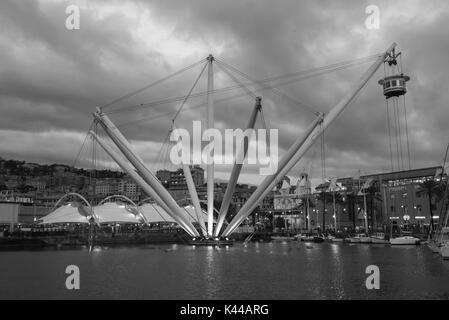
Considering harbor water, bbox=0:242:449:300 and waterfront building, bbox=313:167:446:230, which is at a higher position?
waterfront building, bbox=313:167:446:230

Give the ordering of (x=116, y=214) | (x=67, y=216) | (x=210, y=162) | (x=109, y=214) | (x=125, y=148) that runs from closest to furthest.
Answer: (x=125, y=148)
(x=210, y=162)
(x=67, y=216)
(x=109, y=214)
(x=116, y=214)

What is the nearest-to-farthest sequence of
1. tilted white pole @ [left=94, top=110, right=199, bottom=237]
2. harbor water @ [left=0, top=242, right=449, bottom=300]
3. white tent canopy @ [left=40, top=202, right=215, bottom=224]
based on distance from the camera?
harbor water @ [left=0, top=242, right=449, bottom=300] → tilted white pole @ [left=94, top=110, right=199, bottom=237] → white tent canopy @ [left=40, top=202, right=215, bottom=224]

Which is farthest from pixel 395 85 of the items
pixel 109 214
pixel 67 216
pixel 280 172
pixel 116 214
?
pixel 67 216

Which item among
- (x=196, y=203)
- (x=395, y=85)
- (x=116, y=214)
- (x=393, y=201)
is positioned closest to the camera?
(x=395, y=85)

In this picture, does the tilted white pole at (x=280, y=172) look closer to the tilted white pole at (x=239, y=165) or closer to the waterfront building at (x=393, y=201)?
the tilted white pole at (x=239, y=165)

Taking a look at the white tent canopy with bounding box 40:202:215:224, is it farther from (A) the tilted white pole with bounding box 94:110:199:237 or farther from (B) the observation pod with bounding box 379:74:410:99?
(B) the observation pod with bounding box 379:74:410:99

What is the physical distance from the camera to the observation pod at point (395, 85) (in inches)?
1727

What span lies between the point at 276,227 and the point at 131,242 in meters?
96.0

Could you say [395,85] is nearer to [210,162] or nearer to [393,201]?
[210,162]

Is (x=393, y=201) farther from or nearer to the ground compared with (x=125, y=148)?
nearer to the ground

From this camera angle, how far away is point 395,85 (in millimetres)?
44125

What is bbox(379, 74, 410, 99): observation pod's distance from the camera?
144 feet

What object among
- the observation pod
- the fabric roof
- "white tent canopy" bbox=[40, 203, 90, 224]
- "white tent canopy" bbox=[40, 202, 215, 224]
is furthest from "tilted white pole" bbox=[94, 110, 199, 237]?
the fabric roof

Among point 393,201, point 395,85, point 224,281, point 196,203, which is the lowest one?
point 224,281
